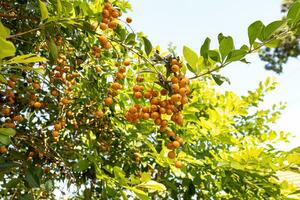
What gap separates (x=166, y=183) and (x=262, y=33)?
179 centimetres

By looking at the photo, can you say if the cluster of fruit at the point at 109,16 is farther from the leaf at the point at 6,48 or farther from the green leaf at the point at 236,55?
the leaf at the point at 6,48

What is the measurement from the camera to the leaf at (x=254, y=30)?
1.78m

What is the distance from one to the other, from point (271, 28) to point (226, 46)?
0.23 meters

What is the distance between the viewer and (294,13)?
5.76ft

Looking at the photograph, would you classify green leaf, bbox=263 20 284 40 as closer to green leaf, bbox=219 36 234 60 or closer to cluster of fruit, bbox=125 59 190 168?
green leaf, bbox=219 36 234 60

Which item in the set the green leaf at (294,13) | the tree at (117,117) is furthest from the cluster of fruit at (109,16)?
the green leaf at (294,13)

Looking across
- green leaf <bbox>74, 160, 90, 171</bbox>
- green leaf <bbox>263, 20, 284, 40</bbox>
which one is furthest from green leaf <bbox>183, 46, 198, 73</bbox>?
green leaf <bbox>74, 160, 90, 171</bbox>

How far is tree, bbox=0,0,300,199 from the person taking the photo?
1950mm

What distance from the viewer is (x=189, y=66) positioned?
195cm

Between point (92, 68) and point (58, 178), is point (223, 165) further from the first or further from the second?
point (58, 178)

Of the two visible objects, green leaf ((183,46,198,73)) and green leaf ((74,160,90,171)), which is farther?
→ green leaf ((74,160,90,171))

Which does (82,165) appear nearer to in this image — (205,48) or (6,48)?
(205,48)

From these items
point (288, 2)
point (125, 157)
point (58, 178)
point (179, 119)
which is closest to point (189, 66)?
point (179, 119)

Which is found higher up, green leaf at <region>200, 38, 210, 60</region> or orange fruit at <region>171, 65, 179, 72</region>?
green leaf at <region>200, 38, 210, 60</region>
